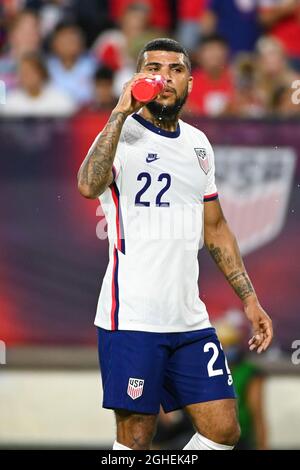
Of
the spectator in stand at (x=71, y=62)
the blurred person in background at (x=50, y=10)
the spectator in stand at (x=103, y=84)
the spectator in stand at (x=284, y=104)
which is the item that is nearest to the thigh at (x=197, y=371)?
the spectator in stand at (x=284, y=104)

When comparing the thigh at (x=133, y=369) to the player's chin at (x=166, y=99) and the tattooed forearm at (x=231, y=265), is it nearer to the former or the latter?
the tattooed forearm at (x=231, y=265)

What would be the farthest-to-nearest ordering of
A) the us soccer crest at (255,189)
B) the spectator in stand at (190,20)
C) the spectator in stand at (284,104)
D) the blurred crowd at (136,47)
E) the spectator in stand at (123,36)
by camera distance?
the spectator in stand at (190,20)
the spectator in stand at (123,36)
the blurred crowd at (136,47)
the spectator in stand at (284,104)
the us soccer crest at (255,189)

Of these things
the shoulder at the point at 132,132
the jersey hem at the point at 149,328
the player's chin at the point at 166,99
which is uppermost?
the player's chin at the point at 166,99

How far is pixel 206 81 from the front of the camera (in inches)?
417

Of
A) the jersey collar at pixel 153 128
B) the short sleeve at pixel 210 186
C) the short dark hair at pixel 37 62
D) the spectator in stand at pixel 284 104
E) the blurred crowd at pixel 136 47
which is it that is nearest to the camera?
the jersey collar at pixel 153 128

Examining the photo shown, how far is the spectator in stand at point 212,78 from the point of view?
34.2 feet

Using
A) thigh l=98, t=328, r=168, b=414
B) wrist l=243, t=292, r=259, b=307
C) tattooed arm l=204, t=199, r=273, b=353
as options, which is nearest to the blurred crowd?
tattooed arm l=204, t=199, r=273, b=353

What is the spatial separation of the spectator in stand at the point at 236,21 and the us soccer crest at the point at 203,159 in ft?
19.5

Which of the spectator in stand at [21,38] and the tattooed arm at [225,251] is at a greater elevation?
the spectator in stand at [21,38]

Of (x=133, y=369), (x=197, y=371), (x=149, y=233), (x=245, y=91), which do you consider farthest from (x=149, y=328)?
(x=245, y=91)

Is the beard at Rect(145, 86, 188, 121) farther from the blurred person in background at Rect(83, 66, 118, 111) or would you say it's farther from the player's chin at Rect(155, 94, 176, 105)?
the blurred person in background at Rect(83, 66, 118, 111)

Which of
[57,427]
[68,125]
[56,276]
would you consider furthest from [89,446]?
[68,125]

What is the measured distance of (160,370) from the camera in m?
5.60

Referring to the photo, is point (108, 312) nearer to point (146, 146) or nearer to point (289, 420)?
point (146, 146)
